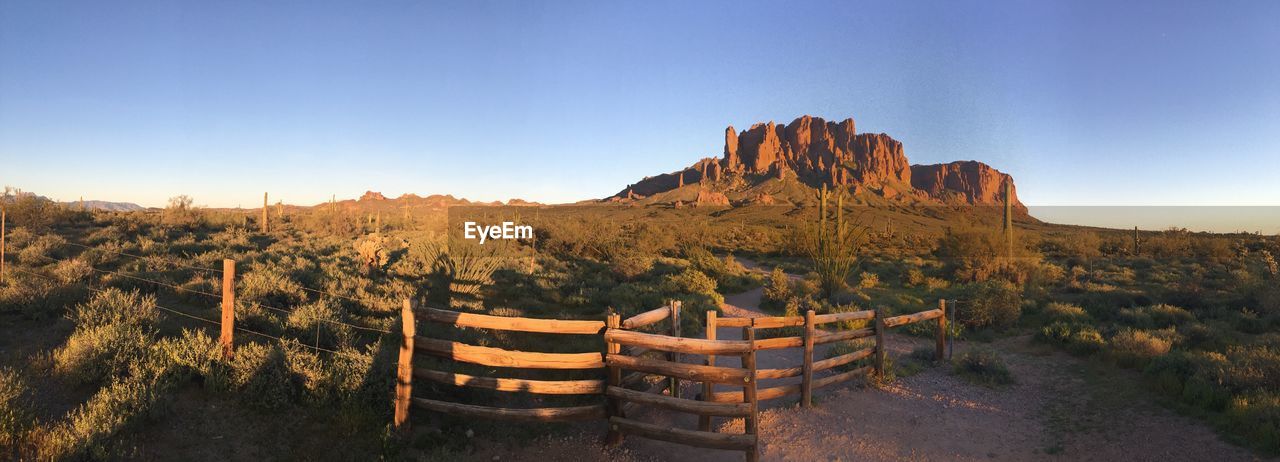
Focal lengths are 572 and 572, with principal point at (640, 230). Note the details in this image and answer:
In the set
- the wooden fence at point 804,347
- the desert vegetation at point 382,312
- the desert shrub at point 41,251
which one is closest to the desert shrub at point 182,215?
the desert vegetation at point 382,312

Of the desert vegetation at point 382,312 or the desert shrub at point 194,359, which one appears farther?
the desert shrub at point 194,359

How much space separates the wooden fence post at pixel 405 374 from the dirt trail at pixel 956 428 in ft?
3.31

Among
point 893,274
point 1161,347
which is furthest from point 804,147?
point 1161,347

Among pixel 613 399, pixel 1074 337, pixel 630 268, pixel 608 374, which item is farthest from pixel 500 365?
pixel 630 268

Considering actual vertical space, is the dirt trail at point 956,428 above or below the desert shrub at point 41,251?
below

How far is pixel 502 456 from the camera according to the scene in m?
6.39

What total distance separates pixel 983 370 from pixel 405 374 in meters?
9.43

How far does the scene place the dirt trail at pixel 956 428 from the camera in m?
6.66

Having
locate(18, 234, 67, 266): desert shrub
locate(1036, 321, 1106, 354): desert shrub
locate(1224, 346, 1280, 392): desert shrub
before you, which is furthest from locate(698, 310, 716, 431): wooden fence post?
locate(18, 234, 67, 266): desert shrub

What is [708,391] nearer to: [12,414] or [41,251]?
[12,414]

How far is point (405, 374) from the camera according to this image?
6.62 metres

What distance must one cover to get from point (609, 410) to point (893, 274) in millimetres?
23034

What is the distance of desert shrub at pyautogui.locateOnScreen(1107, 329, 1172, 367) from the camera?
9.87 meters

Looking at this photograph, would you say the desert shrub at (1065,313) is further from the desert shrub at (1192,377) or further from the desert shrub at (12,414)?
the desert shrub at (12,414)
